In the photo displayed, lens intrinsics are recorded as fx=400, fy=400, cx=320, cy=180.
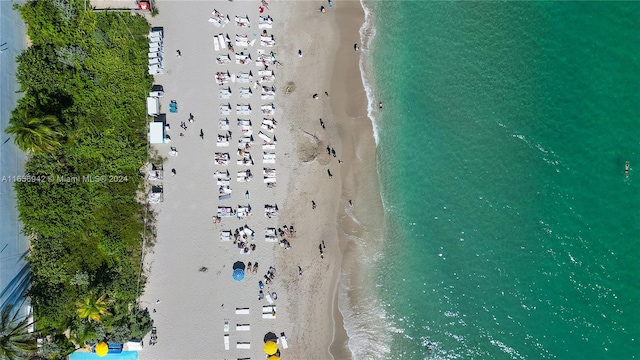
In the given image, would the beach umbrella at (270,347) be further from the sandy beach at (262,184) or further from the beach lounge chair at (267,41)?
the beach lounge chair at (267,41)

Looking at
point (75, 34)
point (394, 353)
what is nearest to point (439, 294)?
point (394, 353)

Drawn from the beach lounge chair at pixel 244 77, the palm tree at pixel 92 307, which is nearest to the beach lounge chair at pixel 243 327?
the palm tree at pixel 92 307

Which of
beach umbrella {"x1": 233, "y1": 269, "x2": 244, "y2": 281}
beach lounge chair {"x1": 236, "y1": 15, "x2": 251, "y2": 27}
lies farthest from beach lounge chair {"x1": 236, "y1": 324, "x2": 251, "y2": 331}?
beach lounge chair {"x1": 236, "y1": 15, "x2": 251, "y2": 27}

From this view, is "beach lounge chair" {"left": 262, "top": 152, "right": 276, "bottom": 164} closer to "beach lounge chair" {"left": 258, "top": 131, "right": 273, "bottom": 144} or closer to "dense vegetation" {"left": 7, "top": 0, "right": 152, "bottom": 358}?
"beach lounge chair" {"left": 258, "top": 131, "right": 273, "bottom": 144}

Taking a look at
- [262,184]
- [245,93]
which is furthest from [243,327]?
[245,93]

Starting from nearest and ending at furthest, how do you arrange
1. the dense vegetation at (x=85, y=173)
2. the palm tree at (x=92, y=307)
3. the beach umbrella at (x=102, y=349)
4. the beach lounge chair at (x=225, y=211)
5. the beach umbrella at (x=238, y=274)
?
the palm tree at (x=92, y=307)
the dense vegetation at (x=85, y=173)
the beach umbrella at (x=102, y=349)
the beach umbrella at (x=238, y=274)
the beach lounge chair at (x=225, y=211)

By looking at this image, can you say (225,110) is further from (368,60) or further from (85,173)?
(368,60)
